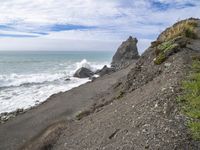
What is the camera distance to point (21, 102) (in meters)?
27.8

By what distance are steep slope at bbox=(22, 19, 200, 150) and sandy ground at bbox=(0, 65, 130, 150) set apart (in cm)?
201

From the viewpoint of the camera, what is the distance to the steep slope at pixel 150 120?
8.49 meters

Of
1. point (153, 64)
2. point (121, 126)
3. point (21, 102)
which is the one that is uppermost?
point (153, 64)

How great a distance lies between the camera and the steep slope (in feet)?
27.9

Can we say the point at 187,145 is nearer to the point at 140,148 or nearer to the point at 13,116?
the point at 140,148

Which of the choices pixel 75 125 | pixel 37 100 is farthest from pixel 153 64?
pixel 37 100

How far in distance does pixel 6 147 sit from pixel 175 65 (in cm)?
893

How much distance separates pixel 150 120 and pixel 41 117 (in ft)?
38.6

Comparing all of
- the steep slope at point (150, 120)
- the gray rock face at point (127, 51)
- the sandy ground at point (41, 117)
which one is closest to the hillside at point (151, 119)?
the steep slope at point (150, 120)

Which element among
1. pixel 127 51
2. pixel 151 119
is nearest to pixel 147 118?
pixel 151 119

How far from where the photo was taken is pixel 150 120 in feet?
31.3

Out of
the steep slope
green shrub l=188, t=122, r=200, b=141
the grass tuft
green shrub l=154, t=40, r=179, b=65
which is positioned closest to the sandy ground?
the steep slope

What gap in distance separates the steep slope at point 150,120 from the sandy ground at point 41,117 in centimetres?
201

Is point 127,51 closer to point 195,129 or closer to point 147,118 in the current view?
point 147,118
